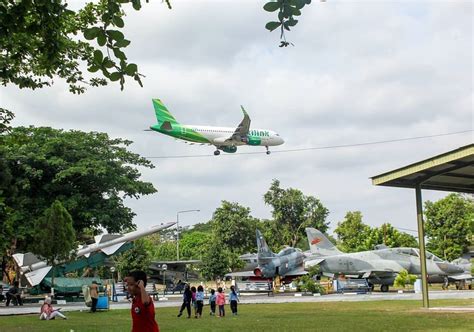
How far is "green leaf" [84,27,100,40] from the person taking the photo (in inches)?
218

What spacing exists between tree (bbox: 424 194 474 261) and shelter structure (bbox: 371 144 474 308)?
131ft

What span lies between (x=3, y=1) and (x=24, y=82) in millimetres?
5576

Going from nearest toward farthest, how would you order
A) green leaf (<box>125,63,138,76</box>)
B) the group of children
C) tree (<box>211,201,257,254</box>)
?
green leaf (<box>125,63,138,76</box>) < the group of children < tree (<box>211,201,257,254</box>)

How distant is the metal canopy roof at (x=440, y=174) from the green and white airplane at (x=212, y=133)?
20.1 meters

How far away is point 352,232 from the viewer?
6925 centimetres

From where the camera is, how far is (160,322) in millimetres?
20094

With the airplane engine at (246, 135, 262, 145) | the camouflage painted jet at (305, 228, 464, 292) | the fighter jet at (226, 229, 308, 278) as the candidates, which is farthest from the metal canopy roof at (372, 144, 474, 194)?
the fighter jet at (226, 229, 308, 278)

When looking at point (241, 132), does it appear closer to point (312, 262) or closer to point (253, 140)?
point (253, 140)

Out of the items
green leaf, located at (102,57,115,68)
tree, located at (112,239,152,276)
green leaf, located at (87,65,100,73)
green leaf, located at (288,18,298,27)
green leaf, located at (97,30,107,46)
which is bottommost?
tree, located at (112,239,152,276)

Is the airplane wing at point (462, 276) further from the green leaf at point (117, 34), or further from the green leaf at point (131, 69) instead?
the green leaf at point (117, 34)

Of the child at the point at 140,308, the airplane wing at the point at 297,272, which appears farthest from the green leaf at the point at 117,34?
the airplane wing at the point at 297,272

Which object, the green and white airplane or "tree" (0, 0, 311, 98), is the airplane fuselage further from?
"tree" (0, 0, 311, 98)

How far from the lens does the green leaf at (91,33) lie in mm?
5532

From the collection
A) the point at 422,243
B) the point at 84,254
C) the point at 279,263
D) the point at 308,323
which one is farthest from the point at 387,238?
the point at 308,323
